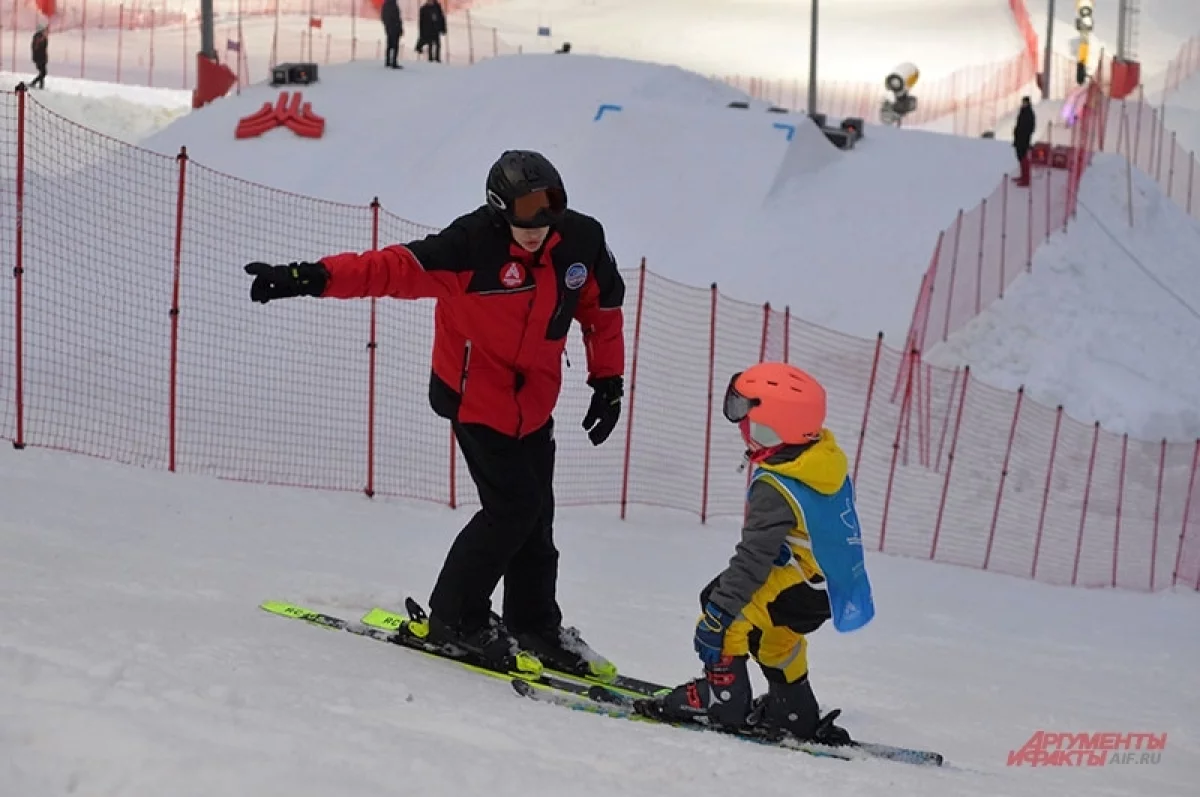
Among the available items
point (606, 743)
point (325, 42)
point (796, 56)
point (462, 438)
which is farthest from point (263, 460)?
point (796, 56)

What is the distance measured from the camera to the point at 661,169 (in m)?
19.4

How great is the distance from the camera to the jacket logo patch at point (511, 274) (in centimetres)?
505

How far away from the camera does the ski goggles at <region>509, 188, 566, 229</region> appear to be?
4922 mm

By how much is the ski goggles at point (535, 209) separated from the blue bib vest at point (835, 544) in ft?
3.42

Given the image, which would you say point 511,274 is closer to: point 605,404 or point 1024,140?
point 605,404

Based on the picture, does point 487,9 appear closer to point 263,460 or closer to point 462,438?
point 263,460

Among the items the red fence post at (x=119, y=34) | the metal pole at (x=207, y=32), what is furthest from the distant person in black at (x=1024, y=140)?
the red fence post at (x=119, y=34)

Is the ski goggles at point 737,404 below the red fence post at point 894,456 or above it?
above

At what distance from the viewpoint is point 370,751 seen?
3783 mm

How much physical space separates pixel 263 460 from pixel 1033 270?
1091cm

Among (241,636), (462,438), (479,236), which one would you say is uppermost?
(479,236)

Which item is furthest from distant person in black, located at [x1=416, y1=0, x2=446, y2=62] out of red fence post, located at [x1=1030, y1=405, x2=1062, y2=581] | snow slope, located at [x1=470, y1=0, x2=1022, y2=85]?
red fence post, located at [x1=1030, y1=405, x2=1062, y2=581]

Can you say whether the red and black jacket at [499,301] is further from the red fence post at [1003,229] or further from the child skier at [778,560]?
the red fence post at [1003,229]

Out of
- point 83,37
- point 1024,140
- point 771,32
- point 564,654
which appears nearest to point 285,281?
point 564,654
